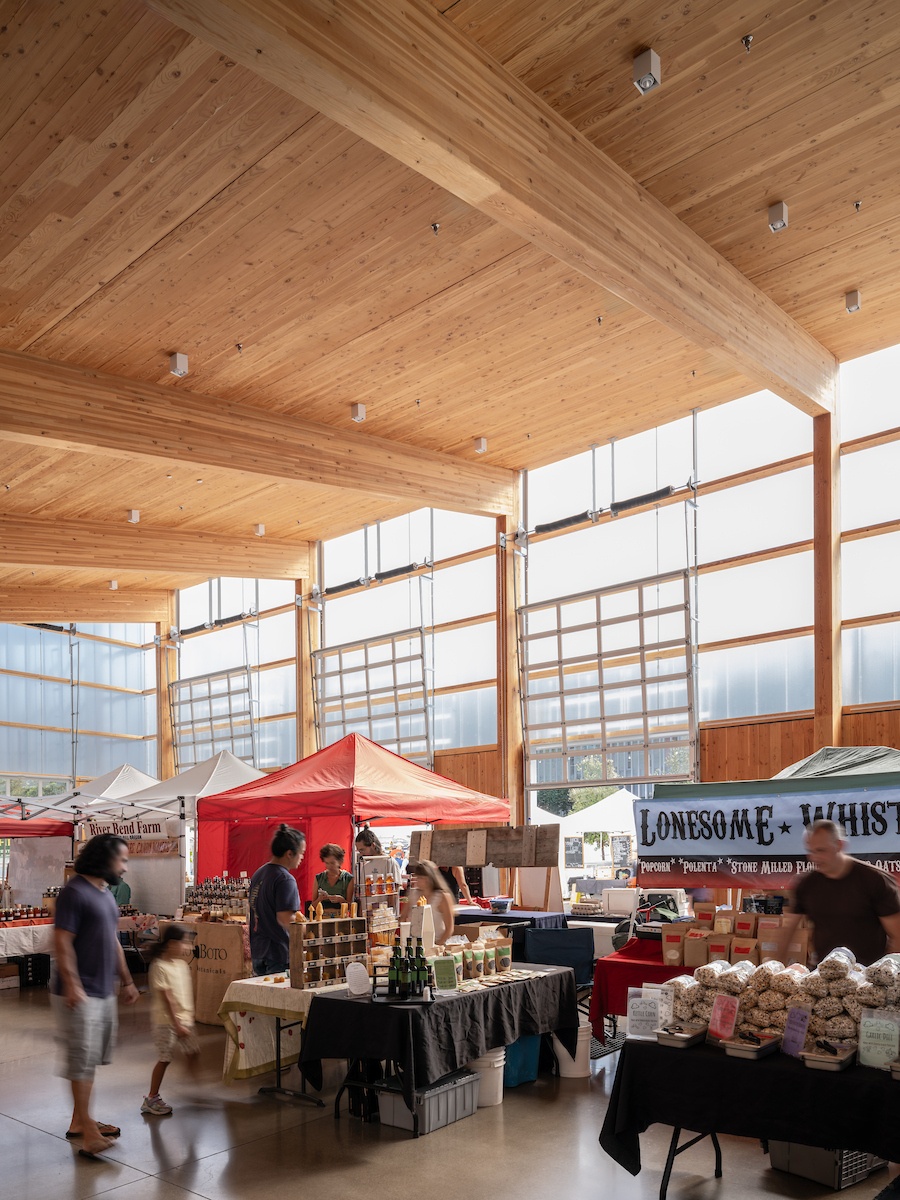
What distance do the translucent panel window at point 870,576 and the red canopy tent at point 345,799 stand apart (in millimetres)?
3869

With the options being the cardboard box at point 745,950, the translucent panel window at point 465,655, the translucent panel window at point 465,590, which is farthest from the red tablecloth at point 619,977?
the translucent panel window at point 465,590

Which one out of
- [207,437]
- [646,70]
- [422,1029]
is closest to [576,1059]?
[422,1029]

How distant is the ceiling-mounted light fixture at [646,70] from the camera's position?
5508mm

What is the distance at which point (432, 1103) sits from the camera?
4945 millimetres

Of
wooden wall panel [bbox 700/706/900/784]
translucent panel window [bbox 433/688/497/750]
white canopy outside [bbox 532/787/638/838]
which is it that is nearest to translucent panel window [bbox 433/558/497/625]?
translucent panel window [bbox 433/688/497/750]

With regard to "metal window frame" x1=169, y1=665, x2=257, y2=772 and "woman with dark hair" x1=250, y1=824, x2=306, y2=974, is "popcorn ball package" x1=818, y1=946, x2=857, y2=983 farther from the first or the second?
"metal window frame" x1=169, y1=665, x2=257, y2=772

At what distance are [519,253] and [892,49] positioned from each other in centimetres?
273

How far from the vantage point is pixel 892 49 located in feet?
18.1

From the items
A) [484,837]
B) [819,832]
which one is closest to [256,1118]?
[819,832]

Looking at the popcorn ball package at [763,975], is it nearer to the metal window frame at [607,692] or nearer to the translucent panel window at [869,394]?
the metal window frame at [607,692]

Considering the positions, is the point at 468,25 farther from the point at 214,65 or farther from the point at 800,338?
the point at 800,338

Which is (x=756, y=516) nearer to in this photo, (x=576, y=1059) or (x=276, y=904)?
(x=576, y=1059)

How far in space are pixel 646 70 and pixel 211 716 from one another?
541 inches

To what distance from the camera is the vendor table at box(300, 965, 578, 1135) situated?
470 cm
